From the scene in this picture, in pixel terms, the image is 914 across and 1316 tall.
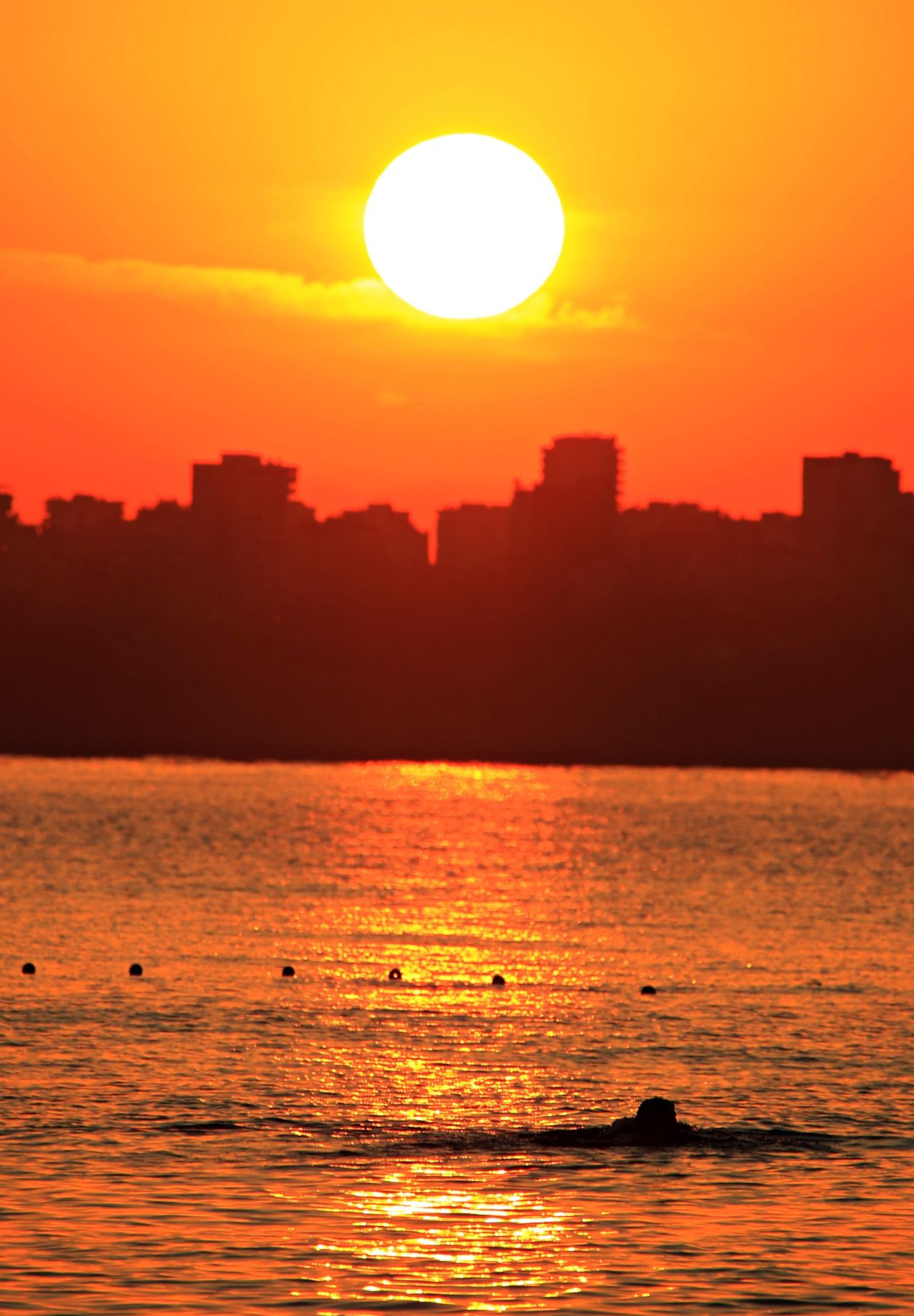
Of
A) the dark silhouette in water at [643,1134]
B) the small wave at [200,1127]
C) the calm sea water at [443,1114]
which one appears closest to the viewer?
the calm sea water at [443,1114]

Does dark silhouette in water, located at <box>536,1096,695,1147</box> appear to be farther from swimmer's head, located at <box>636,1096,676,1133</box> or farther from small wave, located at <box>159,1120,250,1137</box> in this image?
small wave, located at <box>159,1120,250,1137</box>

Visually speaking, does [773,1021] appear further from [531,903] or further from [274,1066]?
[531,903]

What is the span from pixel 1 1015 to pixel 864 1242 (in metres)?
31.8

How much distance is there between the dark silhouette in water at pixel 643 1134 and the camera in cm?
4359

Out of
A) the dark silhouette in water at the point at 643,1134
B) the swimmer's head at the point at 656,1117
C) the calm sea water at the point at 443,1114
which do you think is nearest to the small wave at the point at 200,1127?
the calm sea water at the point at 443,1114

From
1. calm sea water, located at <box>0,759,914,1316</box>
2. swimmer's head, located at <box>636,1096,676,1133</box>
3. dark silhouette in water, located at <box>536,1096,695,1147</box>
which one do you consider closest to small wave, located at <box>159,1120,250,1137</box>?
calm sea water, located at <box>0,759,914,1316</box>

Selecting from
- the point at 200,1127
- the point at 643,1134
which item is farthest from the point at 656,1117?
the point at 200,1127

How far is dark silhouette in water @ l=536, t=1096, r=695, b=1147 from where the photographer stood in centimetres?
4359

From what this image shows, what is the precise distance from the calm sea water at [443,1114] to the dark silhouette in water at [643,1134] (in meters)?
0.66

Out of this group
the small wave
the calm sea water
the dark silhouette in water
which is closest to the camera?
the calm sea water

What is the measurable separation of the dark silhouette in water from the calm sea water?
66 centimetres

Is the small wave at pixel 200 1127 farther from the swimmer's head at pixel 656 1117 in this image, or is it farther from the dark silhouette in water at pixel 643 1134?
the swimmer's head at pixel 656 1117

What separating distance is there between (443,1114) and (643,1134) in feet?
16.8

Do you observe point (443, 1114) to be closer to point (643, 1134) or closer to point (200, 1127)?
point (643, 1134)
